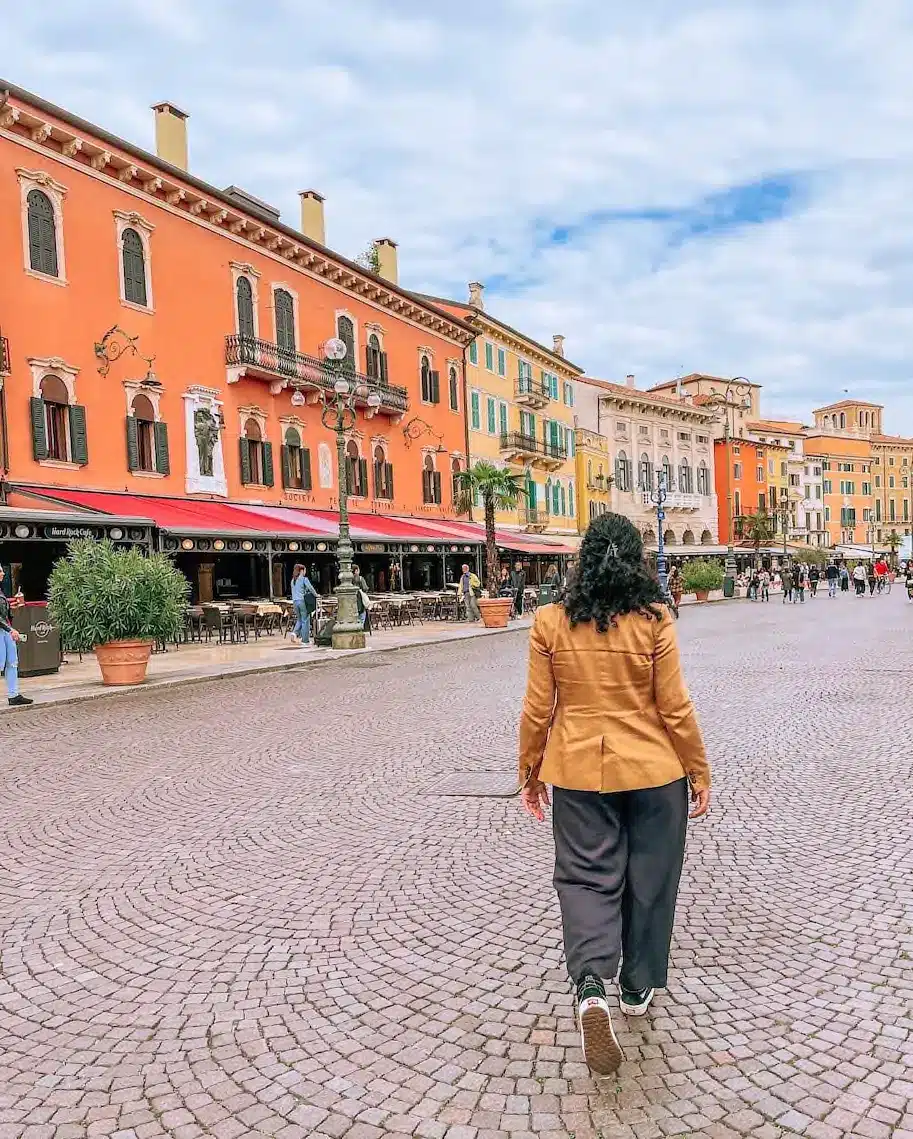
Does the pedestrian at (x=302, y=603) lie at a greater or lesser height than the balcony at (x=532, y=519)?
lesser

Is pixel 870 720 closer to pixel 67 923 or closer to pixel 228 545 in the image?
pixel 67 923

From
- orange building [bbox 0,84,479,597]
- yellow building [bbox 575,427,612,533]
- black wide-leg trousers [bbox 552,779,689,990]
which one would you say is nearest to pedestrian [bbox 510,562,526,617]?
orange building [bbox 0,84,479,597]

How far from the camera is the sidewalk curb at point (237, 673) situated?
1090 cm

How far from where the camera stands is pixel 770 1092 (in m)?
2.56

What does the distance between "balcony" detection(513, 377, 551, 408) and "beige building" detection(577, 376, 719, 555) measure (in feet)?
36.3

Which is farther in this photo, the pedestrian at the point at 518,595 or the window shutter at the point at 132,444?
the pedestrian at the point at 518,595

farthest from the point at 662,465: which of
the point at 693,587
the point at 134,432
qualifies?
the point at 134,432

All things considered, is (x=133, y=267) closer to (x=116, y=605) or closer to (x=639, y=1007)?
(x=116, y=605)

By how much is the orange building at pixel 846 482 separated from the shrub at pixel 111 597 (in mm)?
88660

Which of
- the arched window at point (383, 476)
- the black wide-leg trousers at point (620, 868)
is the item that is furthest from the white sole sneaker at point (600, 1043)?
the arched window at point (383, 476)

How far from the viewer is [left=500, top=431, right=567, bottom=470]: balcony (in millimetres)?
40281

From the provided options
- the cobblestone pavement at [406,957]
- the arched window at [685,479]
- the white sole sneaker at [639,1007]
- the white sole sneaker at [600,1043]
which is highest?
the arched window at [685,479]

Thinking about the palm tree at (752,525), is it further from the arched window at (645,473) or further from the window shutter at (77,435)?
the window shutter at (77,435)

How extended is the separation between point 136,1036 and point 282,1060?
A: 0.57 metres
